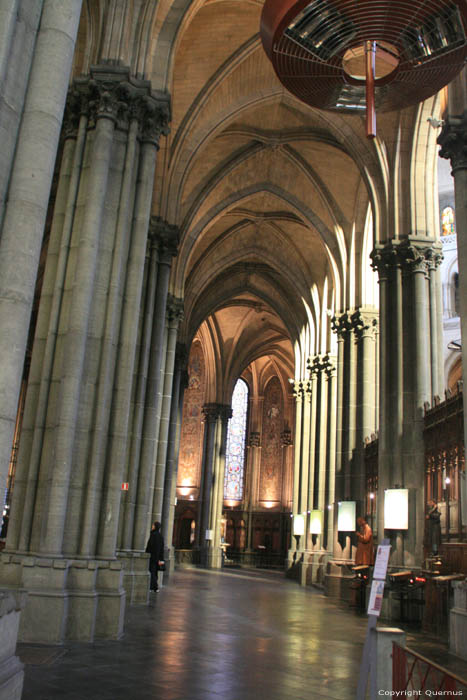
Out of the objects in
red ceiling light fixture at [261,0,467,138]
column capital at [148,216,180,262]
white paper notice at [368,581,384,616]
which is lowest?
white paper notice at [368,581,384,616]

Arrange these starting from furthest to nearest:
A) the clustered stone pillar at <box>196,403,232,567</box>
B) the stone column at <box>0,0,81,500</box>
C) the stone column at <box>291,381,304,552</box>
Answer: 1. the clustered stone pillar at <box>196,403,232,567</box>
2. the stone column at <box>291,381,304,552</box>
3. the stone column at <box>0,0,81,500</box>

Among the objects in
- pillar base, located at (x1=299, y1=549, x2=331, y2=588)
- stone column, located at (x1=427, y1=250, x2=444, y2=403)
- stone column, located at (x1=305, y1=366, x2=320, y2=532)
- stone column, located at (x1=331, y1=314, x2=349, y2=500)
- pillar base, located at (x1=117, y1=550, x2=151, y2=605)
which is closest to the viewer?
pillar base, located at (x1=117, y1=550, x2=151, y2=605)

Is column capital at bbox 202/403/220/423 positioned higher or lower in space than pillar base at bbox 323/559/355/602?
higher

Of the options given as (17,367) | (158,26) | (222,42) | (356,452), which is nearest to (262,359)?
(356,452)

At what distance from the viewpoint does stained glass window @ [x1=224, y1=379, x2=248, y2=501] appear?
40938 mm

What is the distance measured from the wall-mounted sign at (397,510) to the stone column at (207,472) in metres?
20.8

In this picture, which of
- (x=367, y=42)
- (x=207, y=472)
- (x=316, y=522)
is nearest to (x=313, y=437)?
(x=316, y=522)

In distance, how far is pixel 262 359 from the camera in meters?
43.0

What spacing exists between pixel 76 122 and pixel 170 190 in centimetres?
752

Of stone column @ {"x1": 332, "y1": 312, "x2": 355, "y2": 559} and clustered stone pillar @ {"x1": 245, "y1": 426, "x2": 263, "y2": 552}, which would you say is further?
clustered stone pillar @ {"x1": 245, "y1": 426, "x2": 263, "y2": 552}

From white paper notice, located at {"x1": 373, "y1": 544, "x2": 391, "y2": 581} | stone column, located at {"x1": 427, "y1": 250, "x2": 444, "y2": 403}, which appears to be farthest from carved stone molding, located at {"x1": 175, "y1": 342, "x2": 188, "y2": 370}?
white paper notice, located at {"x1": 373, "y1": 544, "x2": 391, "y2": 581}

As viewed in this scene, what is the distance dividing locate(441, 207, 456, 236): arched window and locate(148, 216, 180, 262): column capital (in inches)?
603

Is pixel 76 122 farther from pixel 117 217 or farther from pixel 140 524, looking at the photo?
pixel 140 524

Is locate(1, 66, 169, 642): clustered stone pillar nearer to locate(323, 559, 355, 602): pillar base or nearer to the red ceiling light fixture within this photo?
the red ceiling light fixture
